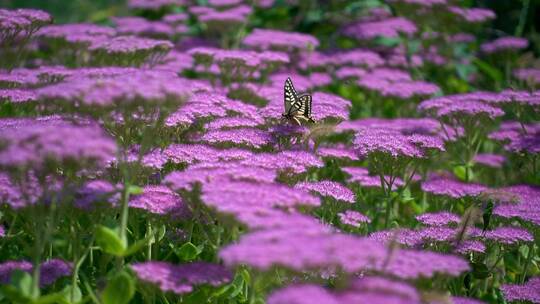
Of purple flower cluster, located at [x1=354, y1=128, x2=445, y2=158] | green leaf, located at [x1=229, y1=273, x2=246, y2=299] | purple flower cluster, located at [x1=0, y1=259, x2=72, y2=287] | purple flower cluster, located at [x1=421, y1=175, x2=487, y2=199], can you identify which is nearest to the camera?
purple flower cluster, located at [x1=0, y1=259, x2=72, y2=287]

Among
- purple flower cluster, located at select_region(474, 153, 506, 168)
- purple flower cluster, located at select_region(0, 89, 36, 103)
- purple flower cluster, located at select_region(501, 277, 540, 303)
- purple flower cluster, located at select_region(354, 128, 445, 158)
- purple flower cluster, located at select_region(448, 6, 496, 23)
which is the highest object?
purple flower cluster, located at select_region(448, 6, 496, 23)

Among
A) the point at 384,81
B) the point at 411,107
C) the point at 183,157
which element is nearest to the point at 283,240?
the point at 183,157

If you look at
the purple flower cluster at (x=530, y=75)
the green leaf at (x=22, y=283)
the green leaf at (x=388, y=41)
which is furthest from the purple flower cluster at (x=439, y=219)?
the green leaf at (x=388, y=41)

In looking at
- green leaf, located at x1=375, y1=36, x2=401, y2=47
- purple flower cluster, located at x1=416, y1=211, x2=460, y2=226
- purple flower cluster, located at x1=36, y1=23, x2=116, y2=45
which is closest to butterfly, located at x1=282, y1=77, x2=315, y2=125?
purple flower cluster, located at x1=416, y1=211, x2=460, y2=226

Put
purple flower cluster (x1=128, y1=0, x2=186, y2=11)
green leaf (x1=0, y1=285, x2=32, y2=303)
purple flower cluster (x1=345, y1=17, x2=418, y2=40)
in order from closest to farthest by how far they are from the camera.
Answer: green leaf (x1=0, y1=285, x2=32, y2=303) < purple flower cluster (x1=345, y1=17, x2=418, y2=40) < purple flower cluster (x1=128, y1=0, x2=186, y2=11)

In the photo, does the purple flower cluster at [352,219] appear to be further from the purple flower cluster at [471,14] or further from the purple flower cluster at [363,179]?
the purple flower cluster at [471,14]

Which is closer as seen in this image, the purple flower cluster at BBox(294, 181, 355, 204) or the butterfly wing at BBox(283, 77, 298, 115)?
the purple flower cluster at BBox(294, 181, 355, 204)

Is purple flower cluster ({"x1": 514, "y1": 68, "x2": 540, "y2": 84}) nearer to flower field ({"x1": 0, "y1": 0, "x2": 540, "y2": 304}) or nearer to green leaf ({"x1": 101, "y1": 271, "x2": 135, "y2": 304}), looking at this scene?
flower field ({"x1": 0, "y1": 0, "x2": 540, "y2": 304})
